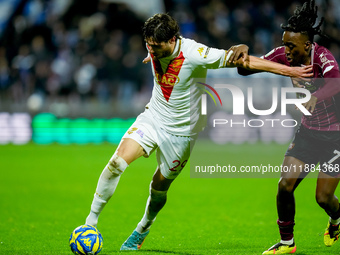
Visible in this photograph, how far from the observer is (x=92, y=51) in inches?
682

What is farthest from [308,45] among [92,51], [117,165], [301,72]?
[92,51]

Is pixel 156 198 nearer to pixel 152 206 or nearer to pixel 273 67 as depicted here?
pixel 152 206

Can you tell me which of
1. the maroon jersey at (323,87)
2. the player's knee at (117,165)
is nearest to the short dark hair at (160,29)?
the maroon jersey at (323,87)

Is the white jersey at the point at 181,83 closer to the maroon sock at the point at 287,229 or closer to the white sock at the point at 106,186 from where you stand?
the white sock at the point at 106,186

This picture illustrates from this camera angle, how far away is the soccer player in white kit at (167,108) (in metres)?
5.41

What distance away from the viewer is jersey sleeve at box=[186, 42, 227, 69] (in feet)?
17.8

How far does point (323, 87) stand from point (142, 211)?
3.89 meters

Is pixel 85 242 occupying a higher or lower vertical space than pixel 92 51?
higher

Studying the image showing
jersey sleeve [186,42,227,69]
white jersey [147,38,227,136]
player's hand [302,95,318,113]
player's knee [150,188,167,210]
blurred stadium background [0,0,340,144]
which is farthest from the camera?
blurred stadium background [0,0,340,144]

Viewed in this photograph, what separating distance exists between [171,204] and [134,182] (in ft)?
7.15

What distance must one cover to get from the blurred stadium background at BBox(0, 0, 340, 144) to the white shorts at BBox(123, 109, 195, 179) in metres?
9.88

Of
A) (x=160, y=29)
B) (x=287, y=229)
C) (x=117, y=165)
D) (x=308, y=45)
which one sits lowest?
(x=287, y=229)

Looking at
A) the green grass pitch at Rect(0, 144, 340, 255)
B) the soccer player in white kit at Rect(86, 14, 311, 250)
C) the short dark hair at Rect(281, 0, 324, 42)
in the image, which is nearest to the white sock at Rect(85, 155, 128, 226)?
the soccer player in white kit at Rect(86, 14, 311, 250)

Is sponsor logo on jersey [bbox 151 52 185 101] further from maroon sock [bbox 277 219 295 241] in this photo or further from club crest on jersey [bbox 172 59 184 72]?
maroon sock [bbox 277 219 295 241]
